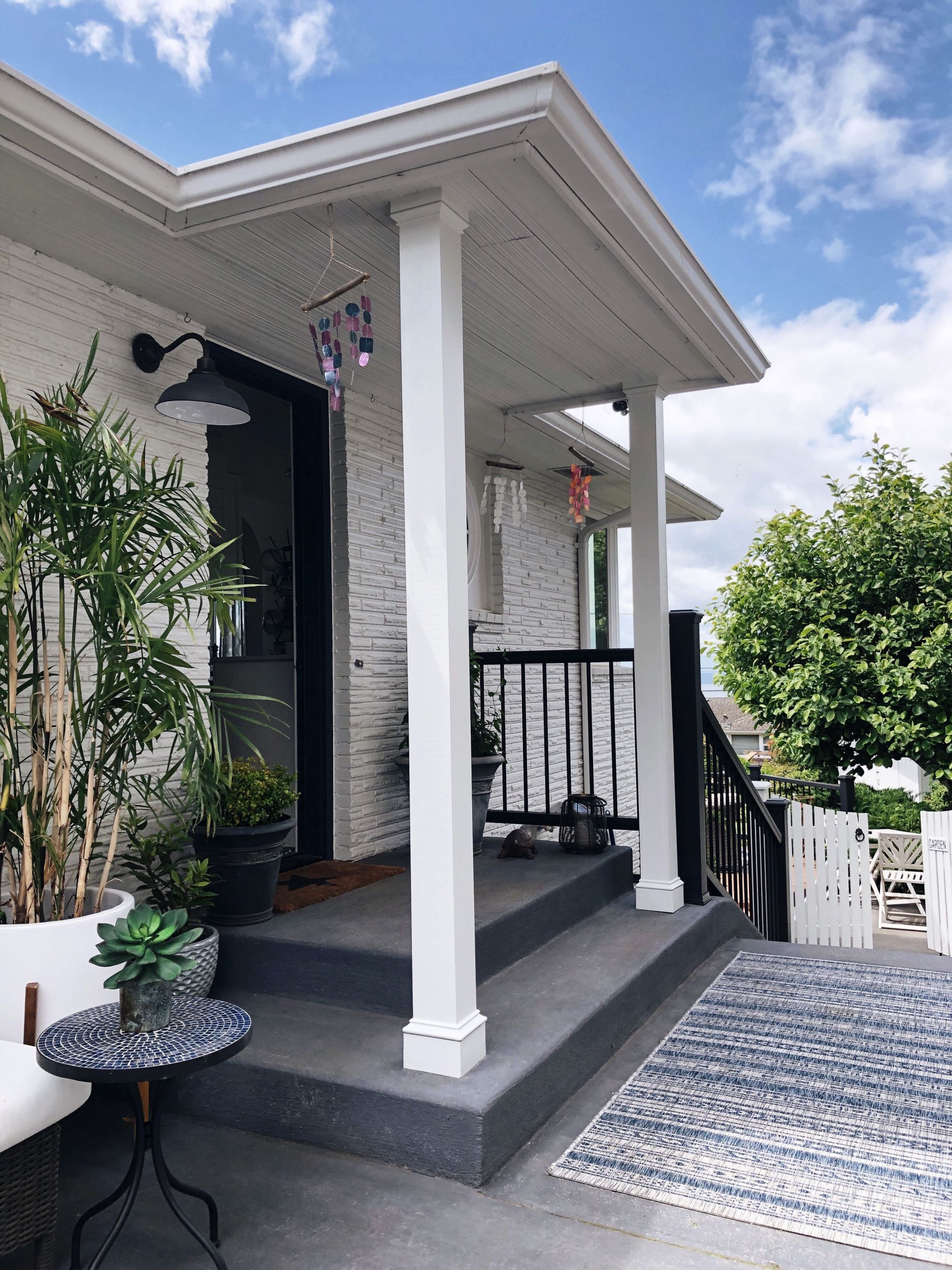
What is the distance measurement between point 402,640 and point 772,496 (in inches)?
2572

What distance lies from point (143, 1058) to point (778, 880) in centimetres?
419

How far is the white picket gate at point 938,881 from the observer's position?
558 centimetres

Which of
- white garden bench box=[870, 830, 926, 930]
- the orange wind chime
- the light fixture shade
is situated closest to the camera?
the light fixture shade

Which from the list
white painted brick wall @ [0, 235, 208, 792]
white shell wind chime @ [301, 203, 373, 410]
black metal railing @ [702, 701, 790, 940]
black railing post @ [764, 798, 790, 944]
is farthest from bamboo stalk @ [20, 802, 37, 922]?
black railing post @ [764, 798, 790, 944]

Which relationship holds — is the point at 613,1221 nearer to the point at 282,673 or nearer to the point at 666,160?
the point at 282,673

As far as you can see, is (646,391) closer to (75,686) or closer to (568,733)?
(568,733)

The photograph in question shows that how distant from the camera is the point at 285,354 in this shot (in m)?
3.74

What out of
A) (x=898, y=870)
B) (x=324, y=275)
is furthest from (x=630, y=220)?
(x=898, y=870)

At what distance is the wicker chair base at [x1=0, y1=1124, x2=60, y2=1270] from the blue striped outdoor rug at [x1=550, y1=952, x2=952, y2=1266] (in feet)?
3.55

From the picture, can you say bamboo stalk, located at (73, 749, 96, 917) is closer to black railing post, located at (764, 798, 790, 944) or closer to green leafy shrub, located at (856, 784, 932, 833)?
black railing post, located at (764, 798, 790, 944)

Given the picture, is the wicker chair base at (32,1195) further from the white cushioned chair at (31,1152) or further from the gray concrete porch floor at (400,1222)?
the gray concrete porch floor at (400,1222)

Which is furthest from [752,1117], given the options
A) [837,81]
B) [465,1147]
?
[837,81]

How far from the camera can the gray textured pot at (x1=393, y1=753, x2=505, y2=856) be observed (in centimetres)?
414

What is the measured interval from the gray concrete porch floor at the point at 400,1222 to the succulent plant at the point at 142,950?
0.59m
